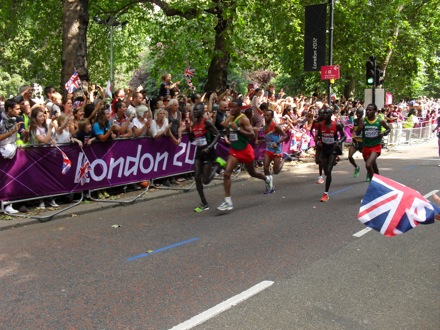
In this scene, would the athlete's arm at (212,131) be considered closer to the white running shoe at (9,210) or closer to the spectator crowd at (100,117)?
the spectator crowd at (100,117)

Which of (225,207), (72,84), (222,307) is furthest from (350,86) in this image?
Answer: (222,307)

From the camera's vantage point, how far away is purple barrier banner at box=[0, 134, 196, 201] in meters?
8.45

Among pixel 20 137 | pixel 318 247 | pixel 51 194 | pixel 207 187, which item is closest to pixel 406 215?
pixel 318 247

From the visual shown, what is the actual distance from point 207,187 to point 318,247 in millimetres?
5518

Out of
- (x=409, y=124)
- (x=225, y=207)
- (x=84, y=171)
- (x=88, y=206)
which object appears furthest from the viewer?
(x=409, y=124)

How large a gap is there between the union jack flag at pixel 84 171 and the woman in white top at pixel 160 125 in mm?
1899

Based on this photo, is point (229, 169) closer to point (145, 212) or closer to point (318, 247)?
point (145, 212)

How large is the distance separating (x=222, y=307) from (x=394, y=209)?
187cm

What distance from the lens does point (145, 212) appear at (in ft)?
29.4

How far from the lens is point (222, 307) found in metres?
4.52

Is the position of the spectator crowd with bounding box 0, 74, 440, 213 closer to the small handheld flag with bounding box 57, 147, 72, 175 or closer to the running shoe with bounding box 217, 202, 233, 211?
the small handheld flag with bounding box 57, 147, 72, 175

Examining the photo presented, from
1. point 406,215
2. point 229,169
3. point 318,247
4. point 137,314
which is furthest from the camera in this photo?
point 229,169

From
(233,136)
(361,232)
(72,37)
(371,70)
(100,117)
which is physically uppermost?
(72,37)

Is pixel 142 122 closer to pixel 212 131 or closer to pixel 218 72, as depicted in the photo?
pixel 212 131
